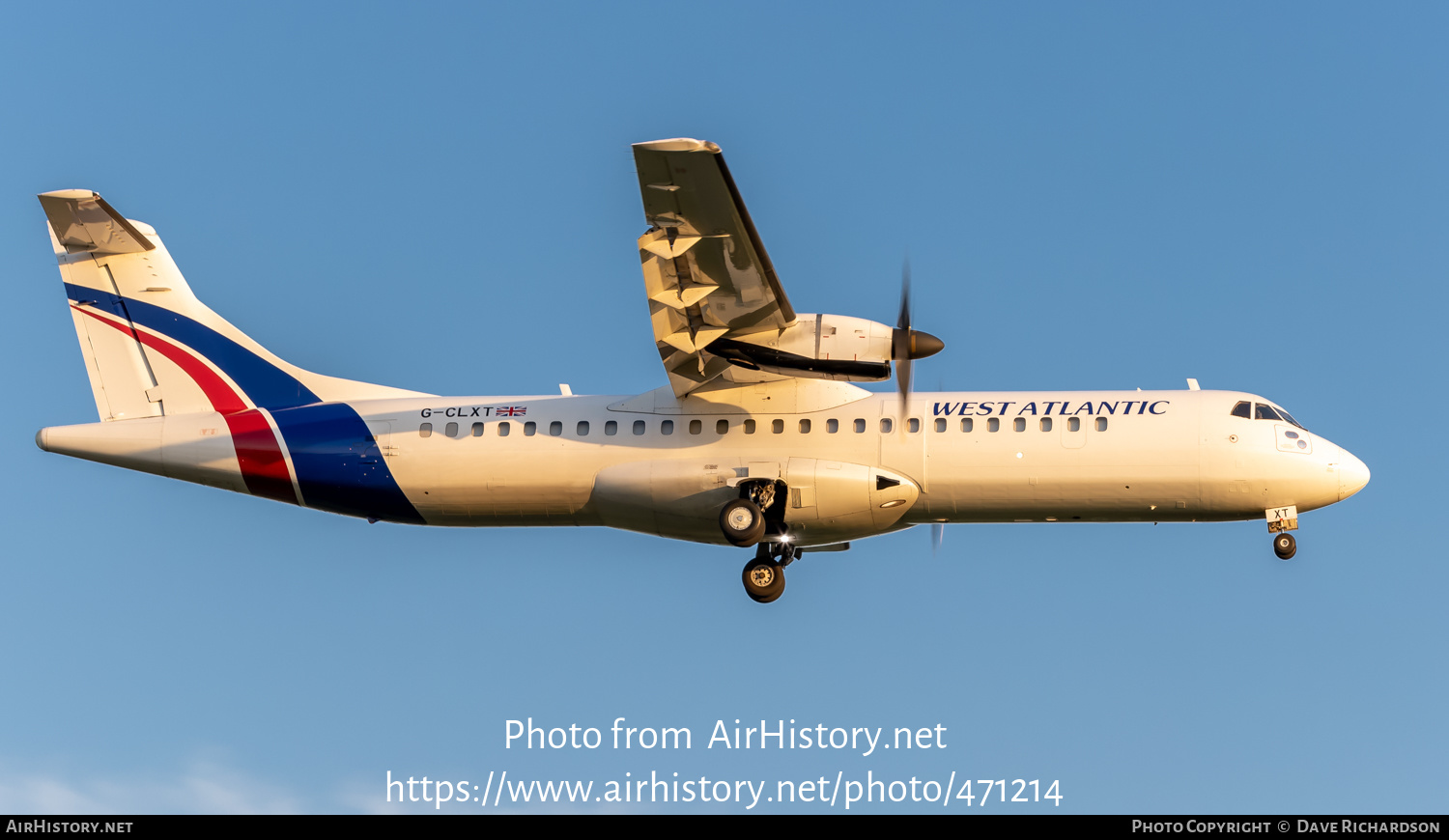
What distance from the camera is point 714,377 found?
20.4 m

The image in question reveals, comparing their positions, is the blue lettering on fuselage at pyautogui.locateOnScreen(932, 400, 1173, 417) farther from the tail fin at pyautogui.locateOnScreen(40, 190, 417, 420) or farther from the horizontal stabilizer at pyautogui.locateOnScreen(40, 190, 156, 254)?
the horizontal stabilizer at pyautogui.locateOnScreen(40, 190, 156, 254)

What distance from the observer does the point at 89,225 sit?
21734 mm

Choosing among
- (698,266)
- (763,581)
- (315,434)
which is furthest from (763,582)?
(315,434)

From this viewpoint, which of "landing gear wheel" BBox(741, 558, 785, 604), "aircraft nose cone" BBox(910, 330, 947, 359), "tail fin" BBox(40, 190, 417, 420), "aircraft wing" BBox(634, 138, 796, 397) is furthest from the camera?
→ "tail fin" BBox(40, 190, 417, 420)

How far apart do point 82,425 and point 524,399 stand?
6048 mm

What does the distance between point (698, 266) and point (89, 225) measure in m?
9.15

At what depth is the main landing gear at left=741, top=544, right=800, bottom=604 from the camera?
20.5 meters

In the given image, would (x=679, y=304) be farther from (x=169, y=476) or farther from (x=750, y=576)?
(x=169, y=476)

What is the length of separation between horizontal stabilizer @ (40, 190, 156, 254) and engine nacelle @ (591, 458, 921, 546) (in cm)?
767

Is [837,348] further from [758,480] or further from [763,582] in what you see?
[763,582]

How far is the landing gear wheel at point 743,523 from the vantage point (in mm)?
19469

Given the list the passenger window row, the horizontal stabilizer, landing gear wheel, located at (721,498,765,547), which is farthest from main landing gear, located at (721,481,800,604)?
the horizontal stabilizer

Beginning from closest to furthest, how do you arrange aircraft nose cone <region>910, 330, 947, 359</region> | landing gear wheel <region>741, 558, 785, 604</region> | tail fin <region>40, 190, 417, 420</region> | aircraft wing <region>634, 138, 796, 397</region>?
aircraft wing <region>634, 138, 796, 397</region> → aircraft nose cone <region>910, 330, 947, 359</region> → landing gear wheel <region>741, 558, 785, 604</region> → tail fin <region>40, 190, 417, 420</region>

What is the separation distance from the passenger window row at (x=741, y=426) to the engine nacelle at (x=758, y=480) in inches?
17.7
